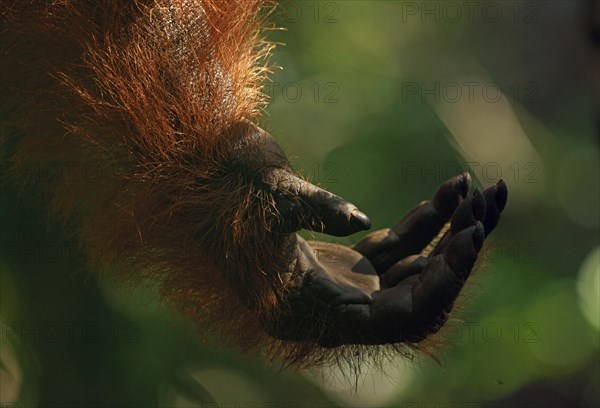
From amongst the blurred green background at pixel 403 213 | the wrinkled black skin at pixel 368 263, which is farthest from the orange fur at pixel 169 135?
the blurred green background at pixel 403 213

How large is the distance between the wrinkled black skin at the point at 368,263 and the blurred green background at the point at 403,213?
3.89ft

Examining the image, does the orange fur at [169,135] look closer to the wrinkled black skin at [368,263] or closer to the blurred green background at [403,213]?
the wrinkled black skin at [368,263]

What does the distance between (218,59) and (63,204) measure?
384mm

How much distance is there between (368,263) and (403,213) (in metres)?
2.00

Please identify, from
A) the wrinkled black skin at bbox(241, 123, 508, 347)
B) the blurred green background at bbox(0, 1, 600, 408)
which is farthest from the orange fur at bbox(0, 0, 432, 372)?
the blurred green background at bbox(0, 1, 600, 408)

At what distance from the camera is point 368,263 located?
1.27m

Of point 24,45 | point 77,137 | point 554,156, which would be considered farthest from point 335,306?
point 554,156

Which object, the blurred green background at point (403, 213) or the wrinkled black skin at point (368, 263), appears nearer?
the wrinkled black skin at point (368, 263)

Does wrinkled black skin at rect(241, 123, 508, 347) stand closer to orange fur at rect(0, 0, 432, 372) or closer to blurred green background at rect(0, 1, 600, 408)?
orange fur at rect(0, 0, 432, 372)

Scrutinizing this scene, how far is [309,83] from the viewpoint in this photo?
3256 mm

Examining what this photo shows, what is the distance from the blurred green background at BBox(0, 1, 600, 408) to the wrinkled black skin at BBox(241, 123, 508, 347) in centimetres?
118

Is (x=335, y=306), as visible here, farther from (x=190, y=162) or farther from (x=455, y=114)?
(x=455, y=114)

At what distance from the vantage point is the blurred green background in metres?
2.59

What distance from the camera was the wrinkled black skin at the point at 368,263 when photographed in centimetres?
102
